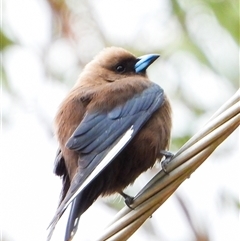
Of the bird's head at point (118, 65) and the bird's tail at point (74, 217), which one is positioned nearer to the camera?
the bird's tail at point (74, 217)

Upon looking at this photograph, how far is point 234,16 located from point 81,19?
2.02 metres

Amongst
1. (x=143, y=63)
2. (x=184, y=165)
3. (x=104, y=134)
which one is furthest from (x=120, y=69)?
(x=184, y=165)

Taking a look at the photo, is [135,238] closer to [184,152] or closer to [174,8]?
[174,8]

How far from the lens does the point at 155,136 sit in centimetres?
374

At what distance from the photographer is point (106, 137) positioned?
3.59 m

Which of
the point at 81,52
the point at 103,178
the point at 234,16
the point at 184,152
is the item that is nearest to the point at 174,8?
the point at 234,16

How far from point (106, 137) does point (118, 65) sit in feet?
3.36

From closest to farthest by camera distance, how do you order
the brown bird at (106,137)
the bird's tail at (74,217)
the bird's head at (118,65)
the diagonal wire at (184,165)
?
the diagonal wire at (184,165), the bird's tail at (74,217), the brown bird at (106,137), the bird's head at (118,65)

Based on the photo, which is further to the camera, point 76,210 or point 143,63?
point 143,63

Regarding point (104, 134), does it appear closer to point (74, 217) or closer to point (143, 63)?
point (74, 217)

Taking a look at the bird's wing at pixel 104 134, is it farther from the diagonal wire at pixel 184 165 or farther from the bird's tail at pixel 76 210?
the diagonal wire at pixel 184 165

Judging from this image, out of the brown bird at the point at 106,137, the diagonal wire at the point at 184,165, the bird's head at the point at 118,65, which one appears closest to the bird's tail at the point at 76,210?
the brown bird at the point at 106,137

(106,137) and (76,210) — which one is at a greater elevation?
(106,137)

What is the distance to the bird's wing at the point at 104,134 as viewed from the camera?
332 cm
